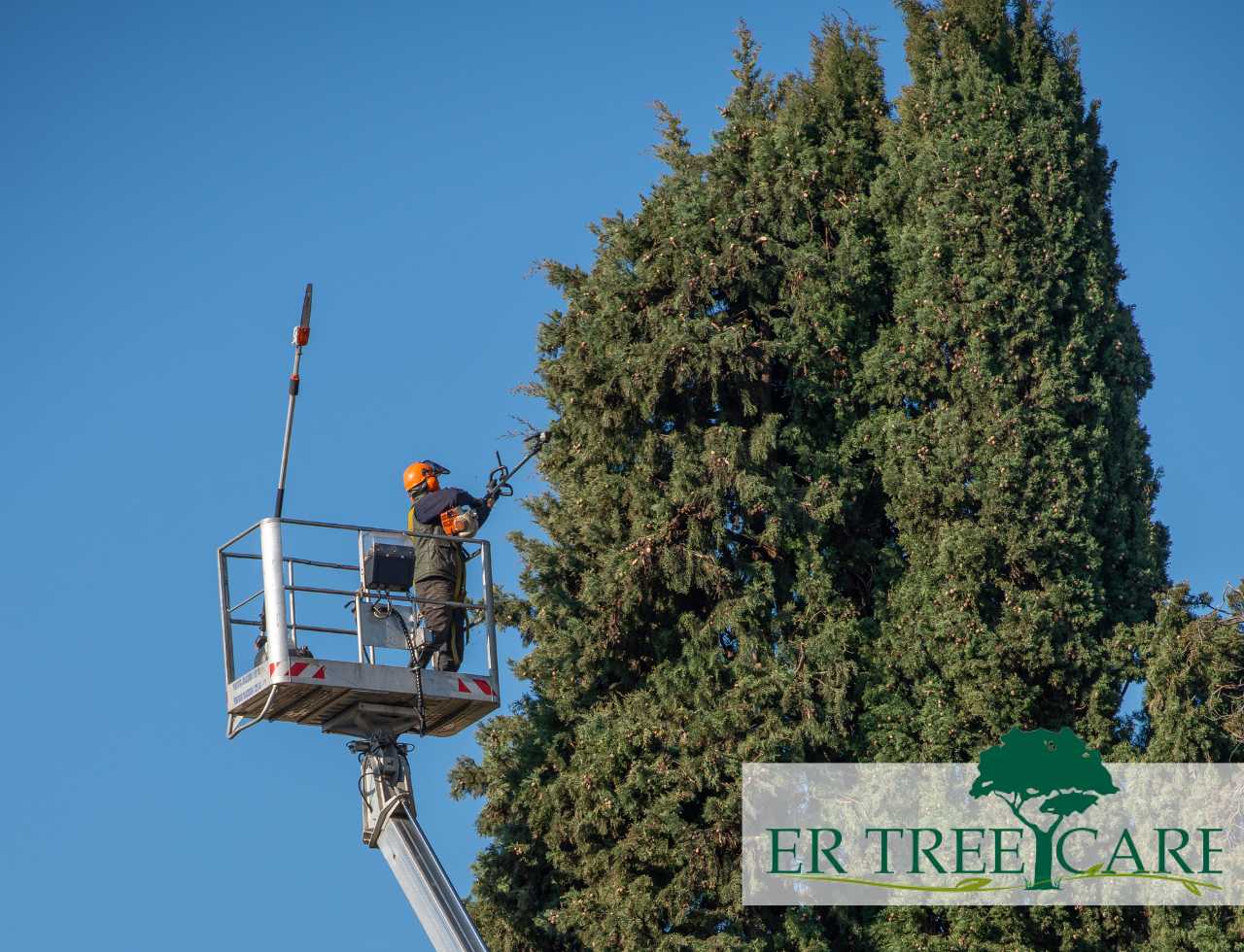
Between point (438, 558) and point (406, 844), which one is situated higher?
point (438, 558)

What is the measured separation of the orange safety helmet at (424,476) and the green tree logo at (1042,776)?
6.31 m

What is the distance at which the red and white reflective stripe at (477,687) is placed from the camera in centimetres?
2144

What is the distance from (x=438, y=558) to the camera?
22.0 m

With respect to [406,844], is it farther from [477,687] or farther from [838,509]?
[838,509]

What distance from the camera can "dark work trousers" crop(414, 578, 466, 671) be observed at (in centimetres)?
2162

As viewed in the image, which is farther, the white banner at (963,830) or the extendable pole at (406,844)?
the white banner at (963,830)

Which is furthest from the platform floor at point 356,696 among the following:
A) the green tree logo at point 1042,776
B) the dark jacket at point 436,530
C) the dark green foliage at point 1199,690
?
the dark green foliage at point 1199,690

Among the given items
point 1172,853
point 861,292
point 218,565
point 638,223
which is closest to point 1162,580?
point 1172,853

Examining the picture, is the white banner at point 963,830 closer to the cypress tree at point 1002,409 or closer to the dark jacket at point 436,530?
the cypress tree at point 1002,409

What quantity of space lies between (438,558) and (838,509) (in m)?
4.21

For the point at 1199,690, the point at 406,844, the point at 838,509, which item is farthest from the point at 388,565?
the point at 1199,690

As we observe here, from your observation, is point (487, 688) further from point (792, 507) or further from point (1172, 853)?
point (1172, 853)

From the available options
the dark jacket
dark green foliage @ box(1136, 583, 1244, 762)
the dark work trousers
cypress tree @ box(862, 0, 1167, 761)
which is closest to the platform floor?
the dark work trousers

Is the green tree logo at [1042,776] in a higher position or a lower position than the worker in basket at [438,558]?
lower
